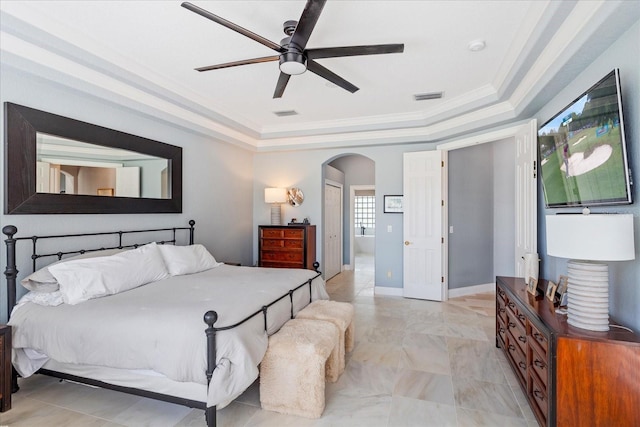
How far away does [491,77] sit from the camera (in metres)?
3.51

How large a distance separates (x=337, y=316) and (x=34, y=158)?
3.02m

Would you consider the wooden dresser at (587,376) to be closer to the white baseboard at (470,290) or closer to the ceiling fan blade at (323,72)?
the ceiling fan blade at (323,72)

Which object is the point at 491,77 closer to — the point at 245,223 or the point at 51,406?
the point at 245,223

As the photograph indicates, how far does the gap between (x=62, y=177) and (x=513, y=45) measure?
4.26 metres

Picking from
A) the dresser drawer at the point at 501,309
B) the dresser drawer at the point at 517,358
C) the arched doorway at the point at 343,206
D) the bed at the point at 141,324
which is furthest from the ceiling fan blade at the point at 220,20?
the arched doorway at the point at 343,206

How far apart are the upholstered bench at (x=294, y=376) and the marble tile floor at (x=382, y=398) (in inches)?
3.2

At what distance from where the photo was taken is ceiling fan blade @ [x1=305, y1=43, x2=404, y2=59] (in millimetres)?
2240

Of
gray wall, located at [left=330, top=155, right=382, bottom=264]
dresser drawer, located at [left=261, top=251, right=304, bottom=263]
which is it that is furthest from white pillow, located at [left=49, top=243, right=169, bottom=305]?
gray wall, located at [left=330, top=155, right=382, bottom=264]

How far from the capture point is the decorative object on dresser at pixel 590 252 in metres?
1.71

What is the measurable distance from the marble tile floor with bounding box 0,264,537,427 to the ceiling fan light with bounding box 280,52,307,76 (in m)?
2.57

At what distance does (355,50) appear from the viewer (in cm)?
232

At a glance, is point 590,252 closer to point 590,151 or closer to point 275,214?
point 590,151

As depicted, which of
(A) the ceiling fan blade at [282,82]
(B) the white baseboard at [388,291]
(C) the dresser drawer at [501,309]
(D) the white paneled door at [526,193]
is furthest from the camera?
(B) the white baseboard at [388,291]

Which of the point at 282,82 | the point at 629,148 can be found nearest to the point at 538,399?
the point at 629,148
